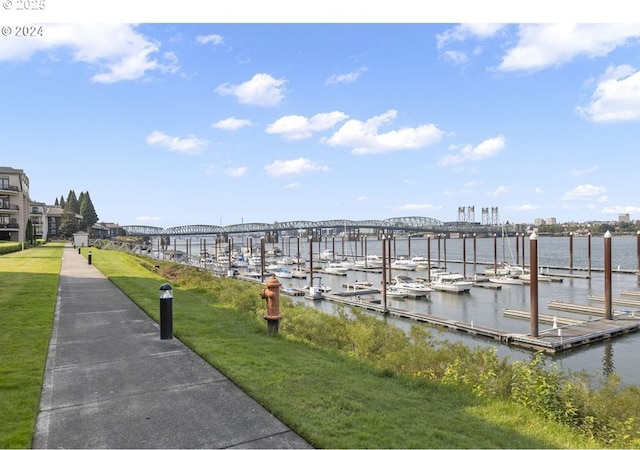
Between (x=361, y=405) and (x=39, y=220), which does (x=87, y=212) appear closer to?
(x=39, y=220)

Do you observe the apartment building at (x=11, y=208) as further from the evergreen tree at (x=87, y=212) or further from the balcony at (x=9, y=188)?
the evergreen tree at (x=87, y=212)

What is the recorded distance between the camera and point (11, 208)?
65.6 meters

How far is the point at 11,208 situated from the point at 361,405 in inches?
3008

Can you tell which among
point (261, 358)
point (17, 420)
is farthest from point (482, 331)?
point (17, 420)

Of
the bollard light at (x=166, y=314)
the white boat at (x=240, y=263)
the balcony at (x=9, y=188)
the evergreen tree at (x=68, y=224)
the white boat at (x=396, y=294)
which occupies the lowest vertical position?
the white boat at (x=240, y=263)

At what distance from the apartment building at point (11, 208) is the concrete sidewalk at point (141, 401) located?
2713 inches

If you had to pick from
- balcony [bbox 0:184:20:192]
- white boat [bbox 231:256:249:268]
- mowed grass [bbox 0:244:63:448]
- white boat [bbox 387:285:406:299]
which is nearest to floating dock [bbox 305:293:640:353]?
white boat [bbox 387:285:406:299]

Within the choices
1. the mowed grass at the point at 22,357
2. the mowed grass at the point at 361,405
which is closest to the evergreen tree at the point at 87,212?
the mowed grass at the point at 22,357

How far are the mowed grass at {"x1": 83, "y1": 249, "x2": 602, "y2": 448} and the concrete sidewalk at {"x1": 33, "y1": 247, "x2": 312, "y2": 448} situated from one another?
0.95ft

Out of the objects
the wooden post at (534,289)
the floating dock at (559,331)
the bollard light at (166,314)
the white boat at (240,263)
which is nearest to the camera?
the bollard light at (166,314)

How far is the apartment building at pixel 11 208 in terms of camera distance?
211ft

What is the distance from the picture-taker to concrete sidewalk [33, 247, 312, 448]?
4.33 meters

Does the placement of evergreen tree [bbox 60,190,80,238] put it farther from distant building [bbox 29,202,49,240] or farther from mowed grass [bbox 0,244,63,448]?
mowed grass [bbox 0,244,63,448]

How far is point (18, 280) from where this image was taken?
58.4ft
